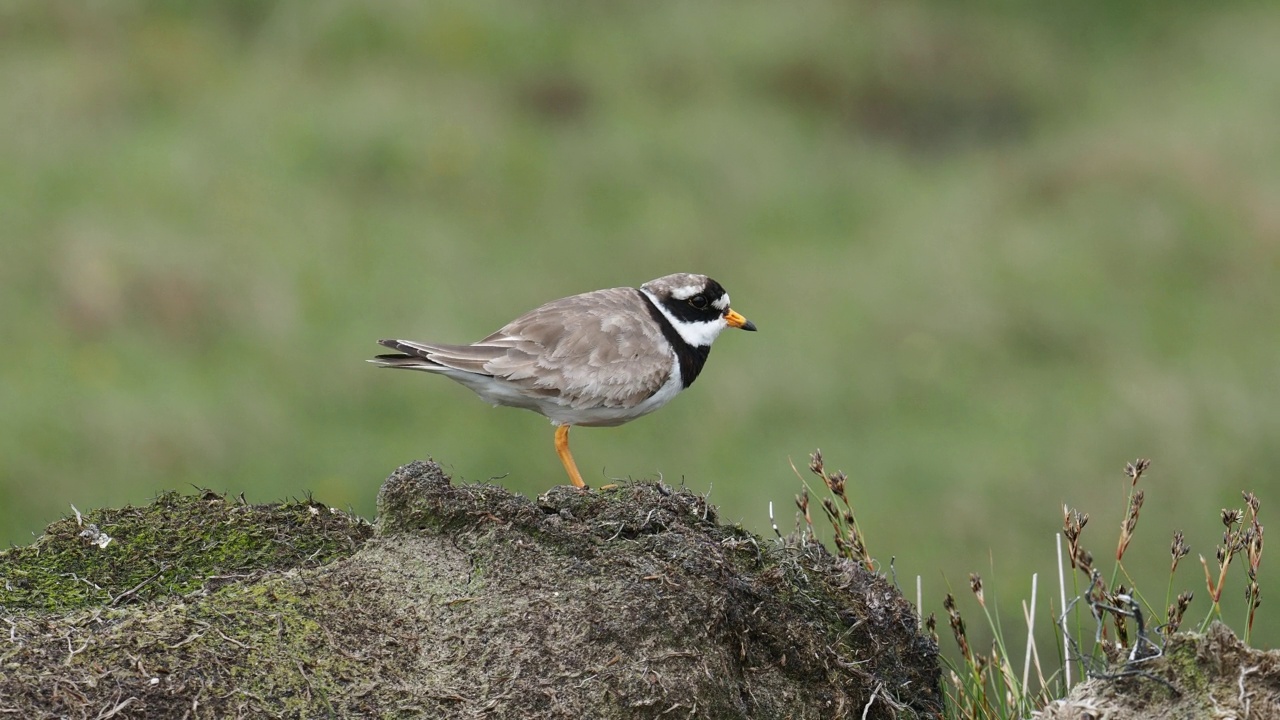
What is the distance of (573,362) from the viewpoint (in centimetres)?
870

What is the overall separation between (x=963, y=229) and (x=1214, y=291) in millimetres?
3288

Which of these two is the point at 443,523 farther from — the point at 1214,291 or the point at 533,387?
the point at 1214,291

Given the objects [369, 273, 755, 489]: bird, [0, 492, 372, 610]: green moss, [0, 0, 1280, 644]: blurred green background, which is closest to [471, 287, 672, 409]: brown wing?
[369, 273, 755, 489]: bird

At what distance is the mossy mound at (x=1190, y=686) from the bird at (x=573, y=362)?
3786mm

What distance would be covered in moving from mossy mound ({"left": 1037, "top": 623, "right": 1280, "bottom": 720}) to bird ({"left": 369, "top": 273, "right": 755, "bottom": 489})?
3.79 metres

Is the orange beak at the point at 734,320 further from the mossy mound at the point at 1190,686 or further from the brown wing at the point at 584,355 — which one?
the mossy mound at the point at 1190,686

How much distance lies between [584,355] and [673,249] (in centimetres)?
1045

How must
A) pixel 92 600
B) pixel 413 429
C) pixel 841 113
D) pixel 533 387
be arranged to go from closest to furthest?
pixel 92 600
pixel 533 387
pixel 413 429
pixel 841 113

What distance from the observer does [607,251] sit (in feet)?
63.2

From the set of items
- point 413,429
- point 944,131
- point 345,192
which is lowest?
point 413,429

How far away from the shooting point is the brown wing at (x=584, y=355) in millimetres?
8680

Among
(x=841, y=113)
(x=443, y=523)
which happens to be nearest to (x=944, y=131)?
(x=841, y=113)

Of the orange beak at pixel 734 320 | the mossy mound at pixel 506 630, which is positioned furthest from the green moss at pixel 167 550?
the orange beak at pixel 734 320

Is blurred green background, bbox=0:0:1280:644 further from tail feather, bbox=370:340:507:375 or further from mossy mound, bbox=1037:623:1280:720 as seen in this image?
mossy mound, bbox=1037:623:1280:720
